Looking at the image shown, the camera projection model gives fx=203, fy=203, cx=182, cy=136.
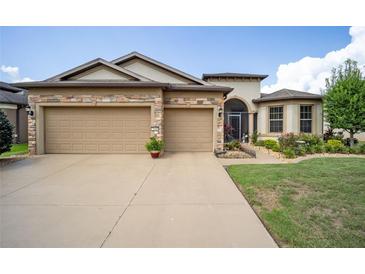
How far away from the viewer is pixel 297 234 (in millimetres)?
2924

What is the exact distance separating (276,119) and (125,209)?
13508 millimetres

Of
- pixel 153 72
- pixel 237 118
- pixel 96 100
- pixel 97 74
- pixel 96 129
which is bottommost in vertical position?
pixel 96 129

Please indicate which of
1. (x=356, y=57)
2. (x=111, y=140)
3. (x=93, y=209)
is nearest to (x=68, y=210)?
(x=93, y=209)

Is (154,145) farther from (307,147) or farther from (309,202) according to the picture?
(307,147)

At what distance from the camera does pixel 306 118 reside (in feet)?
45.5

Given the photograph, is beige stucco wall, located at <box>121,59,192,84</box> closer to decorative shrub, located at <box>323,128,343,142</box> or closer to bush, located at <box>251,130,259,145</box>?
bush, located at <box>251,130,259,145</box>

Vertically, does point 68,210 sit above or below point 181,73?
below

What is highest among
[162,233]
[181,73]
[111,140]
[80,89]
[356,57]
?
[356,57]

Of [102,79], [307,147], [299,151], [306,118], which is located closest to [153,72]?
[102,79]

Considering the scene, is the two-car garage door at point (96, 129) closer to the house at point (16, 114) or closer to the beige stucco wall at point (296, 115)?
the house at point (16, 114)

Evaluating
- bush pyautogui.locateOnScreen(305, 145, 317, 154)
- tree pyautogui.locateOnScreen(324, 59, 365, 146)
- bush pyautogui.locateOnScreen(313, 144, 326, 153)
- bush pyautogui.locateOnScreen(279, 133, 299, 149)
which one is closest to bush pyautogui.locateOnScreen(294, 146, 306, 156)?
bush pyautogui.locateOnScreen(305, 145, 317, 154)

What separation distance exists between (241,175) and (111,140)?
663cm
